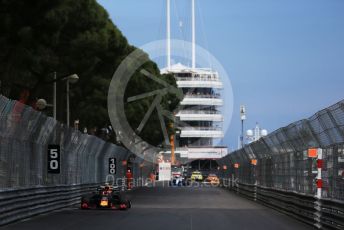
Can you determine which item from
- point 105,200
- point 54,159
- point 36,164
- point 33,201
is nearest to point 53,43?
point 54,159

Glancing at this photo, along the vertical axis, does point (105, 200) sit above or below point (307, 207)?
above

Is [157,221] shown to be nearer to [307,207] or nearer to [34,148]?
[307,207]

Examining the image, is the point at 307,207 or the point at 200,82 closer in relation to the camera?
the point at 307,207

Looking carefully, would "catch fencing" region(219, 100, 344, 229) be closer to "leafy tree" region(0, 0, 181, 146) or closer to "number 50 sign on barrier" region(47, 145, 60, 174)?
"number 50 sign on barrier" region(47, 145, 60, 174)

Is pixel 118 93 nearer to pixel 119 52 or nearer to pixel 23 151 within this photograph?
pixel 119 52

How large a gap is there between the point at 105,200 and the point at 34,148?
11.1 ft

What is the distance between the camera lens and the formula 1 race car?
79.6ft

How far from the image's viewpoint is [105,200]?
79.5 feet

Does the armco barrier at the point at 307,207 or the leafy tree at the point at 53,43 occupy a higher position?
the leafy tree at the point at 53,43

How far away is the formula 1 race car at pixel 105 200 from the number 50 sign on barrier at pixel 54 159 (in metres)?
1.44

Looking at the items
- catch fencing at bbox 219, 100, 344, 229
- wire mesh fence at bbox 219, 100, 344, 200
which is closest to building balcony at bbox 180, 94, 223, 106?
wire mesh fence at bbox 219, 100, 344, 200

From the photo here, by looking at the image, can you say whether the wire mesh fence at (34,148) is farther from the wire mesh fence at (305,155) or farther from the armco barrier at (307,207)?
the armco barrier at (307,207)

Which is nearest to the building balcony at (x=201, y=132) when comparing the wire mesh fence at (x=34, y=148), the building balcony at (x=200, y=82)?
the building balcony at (x=200, y=82)

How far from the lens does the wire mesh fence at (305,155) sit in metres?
15.6
